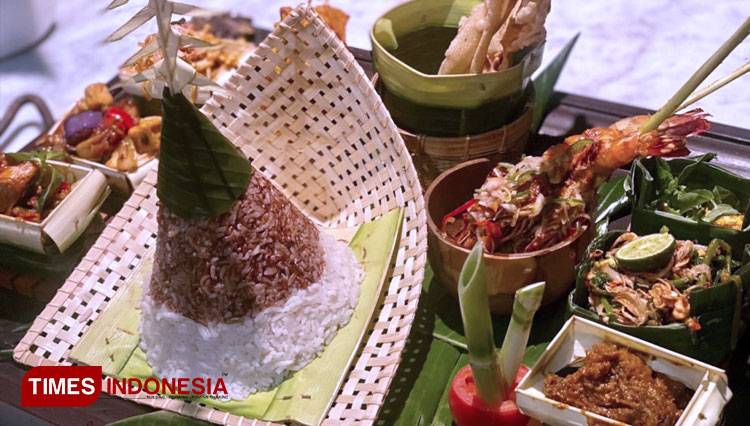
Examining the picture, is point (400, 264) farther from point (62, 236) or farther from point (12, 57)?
point (12, 57)

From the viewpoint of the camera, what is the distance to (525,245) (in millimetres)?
1866

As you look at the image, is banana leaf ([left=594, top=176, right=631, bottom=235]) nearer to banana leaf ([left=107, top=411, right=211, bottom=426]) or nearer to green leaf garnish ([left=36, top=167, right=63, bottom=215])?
banana leaf ([left=107, top=411, right=211, bottom=426])

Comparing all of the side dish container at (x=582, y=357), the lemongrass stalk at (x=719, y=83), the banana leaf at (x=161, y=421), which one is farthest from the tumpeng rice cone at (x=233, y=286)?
the lemongrass stalk at (x=719, y=83)

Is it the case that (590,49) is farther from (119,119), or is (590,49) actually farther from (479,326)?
(479,326)

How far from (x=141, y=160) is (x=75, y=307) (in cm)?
67

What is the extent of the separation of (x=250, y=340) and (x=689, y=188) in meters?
1.16

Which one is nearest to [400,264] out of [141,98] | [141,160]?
[141,160]

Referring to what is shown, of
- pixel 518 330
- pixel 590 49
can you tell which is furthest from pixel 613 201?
pixel 590 49

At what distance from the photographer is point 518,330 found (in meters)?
1.52

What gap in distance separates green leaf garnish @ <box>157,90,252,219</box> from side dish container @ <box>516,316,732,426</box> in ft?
2.52

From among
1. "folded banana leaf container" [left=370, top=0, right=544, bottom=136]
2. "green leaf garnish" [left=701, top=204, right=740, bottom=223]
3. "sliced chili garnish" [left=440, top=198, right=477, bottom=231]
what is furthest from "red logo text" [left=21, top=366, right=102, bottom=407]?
"green leaf garnish" [left=701, top=204, right=740, bottom=223]

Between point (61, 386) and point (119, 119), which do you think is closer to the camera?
point (61, 386)

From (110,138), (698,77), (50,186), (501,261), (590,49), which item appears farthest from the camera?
(590,49)

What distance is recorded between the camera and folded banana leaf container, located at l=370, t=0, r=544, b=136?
2.07m
